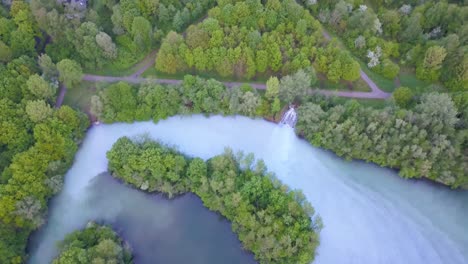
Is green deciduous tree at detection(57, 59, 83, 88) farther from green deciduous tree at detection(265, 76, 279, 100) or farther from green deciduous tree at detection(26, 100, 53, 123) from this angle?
green deciduous tree at detection(265, 76, 279, 100)

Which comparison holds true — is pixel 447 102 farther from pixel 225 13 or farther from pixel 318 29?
pixel 225 13

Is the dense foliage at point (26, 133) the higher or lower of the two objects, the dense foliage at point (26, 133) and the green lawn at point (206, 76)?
the lower

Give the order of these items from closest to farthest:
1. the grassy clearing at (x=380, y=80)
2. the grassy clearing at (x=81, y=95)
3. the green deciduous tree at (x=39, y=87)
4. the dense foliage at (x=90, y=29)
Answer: the green deciduous tree at (x=39, y=87), the dense foliage at (x=90, y=29), the grassy clearing at (x=81, y=95), the grassy clearing at (x=380, y=80)

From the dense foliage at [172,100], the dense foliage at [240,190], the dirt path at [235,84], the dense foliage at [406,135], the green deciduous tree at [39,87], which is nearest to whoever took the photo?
the dense foliage at [240,190]

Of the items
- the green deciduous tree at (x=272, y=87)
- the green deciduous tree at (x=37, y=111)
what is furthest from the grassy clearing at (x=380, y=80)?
the green deciduous tree at (x=37, y=111)

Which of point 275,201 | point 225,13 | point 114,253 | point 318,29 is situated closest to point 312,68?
point 318,29

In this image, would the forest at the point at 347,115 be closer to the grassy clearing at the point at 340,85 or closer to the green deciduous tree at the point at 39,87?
the grassy clearing at the point at 340,85
